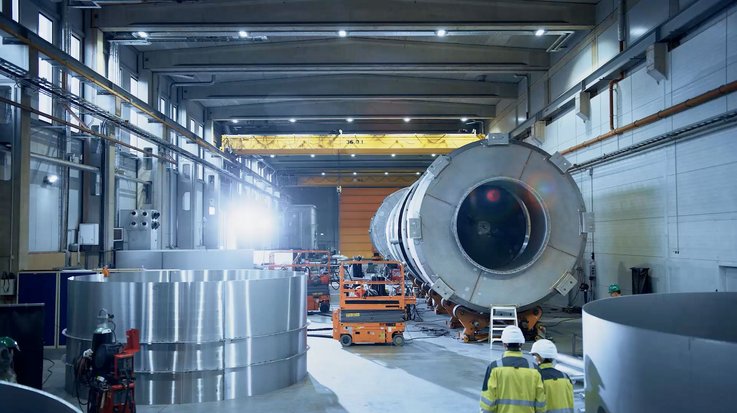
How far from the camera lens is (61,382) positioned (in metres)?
6.82

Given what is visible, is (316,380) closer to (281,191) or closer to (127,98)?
(127,98)

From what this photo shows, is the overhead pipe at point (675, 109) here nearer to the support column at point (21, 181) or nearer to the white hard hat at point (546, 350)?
the white hard hat at point (546, 350)

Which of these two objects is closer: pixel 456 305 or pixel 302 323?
pixel 302 323

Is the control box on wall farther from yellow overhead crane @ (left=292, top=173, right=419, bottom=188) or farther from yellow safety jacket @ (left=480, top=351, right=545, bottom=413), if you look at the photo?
yellow overhead crane @ (left=292, top=173, right=419, bottom=188)

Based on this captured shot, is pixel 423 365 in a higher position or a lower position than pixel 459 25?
lower

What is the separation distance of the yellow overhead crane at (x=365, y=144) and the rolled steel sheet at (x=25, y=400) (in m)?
18.5

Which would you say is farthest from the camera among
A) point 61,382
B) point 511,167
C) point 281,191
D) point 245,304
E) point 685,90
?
point 281,191

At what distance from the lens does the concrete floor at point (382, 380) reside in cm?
589

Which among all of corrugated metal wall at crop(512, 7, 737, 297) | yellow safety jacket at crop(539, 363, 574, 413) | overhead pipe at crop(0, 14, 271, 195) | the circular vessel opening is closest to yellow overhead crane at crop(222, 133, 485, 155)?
overhead pipe at crop(0, 14, 271, 195)

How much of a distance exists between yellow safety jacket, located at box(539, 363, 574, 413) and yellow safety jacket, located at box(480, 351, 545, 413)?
0.36 feet

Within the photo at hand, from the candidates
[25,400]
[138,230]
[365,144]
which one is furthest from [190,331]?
[365,144]

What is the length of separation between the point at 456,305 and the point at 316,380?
3.15 metres

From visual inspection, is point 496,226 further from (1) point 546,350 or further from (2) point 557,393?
(2) point 557,393

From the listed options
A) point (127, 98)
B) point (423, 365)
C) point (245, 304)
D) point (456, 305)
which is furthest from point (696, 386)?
point (127, 98)
